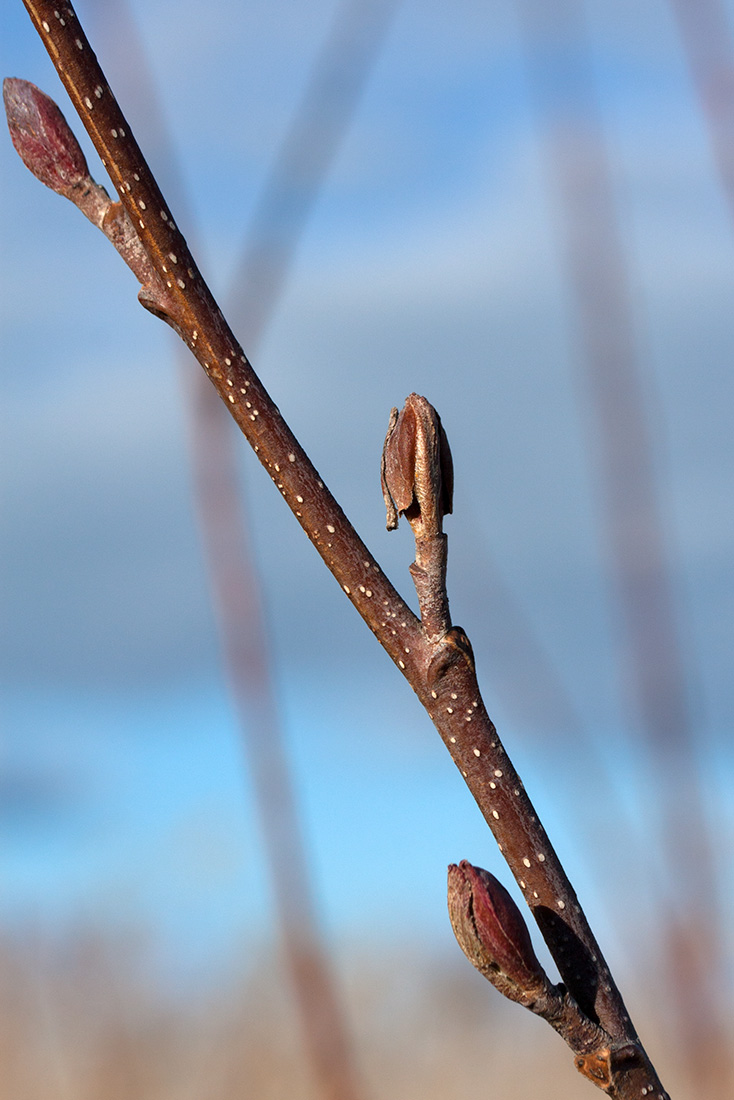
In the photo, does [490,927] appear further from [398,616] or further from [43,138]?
[43,138]

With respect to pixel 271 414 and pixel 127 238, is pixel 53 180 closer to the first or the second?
pixel 127 238

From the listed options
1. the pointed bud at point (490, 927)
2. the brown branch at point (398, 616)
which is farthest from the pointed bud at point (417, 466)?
the pointed bud at point (490, 927)

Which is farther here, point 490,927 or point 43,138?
point 43,138

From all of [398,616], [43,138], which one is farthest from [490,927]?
[43,138]

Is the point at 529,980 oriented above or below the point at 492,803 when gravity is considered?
below

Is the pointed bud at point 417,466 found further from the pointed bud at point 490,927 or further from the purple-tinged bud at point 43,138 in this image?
the purple-tinged bud at point 43,138

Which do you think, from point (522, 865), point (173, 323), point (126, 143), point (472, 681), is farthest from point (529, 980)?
point (126, 143)

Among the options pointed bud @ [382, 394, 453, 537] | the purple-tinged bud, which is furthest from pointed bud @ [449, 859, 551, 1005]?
the purple-tinged bud
